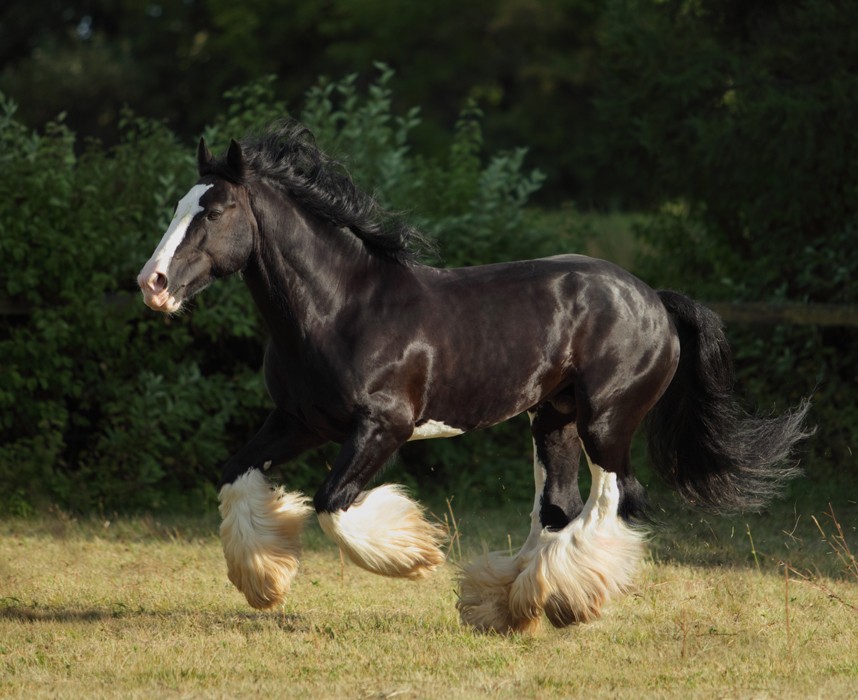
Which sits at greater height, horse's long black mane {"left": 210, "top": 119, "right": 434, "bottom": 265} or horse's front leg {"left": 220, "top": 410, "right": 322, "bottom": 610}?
horse's long black mane {"left": 210, "top": 119, "right": 434, "bottom": 265}

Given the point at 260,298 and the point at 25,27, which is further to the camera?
the point at 25,27

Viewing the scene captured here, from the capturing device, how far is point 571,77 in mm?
27125

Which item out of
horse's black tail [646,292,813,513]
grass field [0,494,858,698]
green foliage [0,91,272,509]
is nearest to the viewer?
grass field [0,494,858,698]

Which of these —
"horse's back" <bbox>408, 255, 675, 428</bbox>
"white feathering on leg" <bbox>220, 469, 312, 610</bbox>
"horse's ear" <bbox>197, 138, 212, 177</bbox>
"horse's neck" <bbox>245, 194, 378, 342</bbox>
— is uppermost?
"horse's ear" <bbox>197, 138, 212, 177</bbox>

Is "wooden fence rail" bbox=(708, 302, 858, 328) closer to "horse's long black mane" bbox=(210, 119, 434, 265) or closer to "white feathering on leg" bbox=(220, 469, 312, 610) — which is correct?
"horse's long black mane" bbox=(210, 119, 434, 265)

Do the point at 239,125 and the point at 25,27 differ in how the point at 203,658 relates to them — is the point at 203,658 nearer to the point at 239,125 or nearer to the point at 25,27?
the point at 239,125

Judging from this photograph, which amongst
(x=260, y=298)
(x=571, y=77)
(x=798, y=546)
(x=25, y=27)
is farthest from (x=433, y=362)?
(x=25, y=27)

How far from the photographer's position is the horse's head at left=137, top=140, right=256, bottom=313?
4.96 m

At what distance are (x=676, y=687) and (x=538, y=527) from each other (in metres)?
1.15

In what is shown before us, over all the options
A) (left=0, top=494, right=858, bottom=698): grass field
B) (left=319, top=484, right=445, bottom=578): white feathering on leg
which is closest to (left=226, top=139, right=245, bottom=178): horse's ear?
(left=319, top=484, right=445, bottom=578): white feathering on leg

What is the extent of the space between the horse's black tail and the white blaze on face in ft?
7.68

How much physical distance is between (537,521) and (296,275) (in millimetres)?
1545

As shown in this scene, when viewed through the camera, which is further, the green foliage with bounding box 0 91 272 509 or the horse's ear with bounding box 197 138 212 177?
the green foliage with bounding box 0 91 272 509

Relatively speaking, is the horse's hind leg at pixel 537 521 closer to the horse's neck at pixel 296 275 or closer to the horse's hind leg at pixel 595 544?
the horse's hind leg at pixel 595 544
